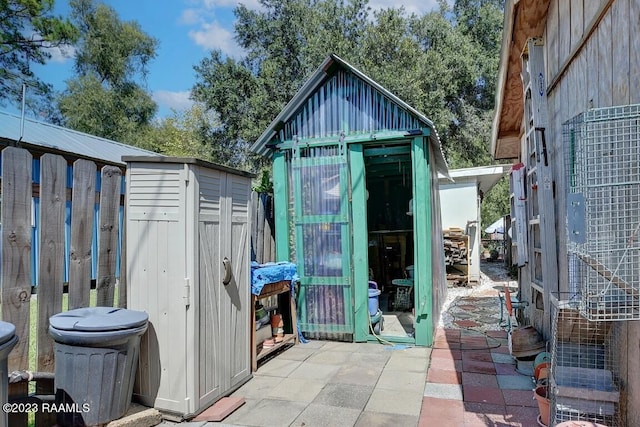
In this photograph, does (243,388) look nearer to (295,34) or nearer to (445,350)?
(445,350)

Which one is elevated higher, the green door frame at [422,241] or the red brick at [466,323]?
the green door frame at [422,241]

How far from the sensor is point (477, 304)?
7609 millimetres

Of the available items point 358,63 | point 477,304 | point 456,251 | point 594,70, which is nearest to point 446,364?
point 594,70

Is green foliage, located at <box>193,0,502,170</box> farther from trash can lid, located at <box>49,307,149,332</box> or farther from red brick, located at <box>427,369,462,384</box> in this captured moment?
trash can lid, located at <box>49,307,149,332</box>

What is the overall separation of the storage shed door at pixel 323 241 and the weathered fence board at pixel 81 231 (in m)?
2.78

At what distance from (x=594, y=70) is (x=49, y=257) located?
11.9ft

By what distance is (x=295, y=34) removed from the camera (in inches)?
565

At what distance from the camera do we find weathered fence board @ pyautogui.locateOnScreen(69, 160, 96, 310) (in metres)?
2.78

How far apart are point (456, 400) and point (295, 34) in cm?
1362

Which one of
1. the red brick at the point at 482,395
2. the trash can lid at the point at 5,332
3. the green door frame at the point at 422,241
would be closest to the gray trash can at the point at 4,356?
the trash can lid at the point at 5,332

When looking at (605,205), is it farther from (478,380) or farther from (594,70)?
→ (478,380)

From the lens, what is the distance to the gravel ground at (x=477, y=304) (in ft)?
20.2

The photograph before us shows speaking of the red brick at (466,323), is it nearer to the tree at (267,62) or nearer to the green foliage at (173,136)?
the tree at (267,62)

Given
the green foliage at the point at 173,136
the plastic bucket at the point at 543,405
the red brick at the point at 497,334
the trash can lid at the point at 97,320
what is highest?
the green foliage at the point at 173,136
